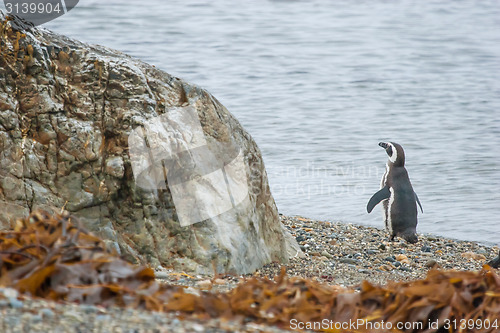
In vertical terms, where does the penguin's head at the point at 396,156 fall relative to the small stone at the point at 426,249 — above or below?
above

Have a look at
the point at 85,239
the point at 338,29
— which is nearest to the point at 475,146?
the point at 85,239

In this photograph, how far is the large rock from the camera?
4.37m

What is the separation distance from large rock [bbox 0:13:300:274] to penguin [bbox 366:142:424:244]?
3236mm

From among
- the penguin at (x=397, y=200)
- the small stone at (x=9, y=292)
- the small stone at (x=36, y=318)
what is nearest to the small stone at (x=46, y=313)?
the small stone at (x=36, y=318)

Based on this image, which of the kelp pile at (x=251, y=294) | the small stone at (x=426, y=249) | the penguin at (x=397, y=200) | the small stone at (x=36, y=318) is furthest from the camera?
the penguin at (x=397, y=200)

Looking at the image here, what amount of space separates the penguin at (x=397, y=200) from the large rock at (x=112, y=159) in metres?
3.24

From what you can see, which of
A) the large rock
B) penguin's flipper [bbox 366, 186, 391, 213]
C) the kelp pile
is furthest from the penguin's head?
the kelp pile

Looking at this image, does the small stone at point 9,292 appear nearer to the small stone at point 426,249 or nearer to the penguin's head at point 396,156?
the small stone at point 426,249

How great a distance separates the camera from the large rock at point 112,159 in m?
4.37

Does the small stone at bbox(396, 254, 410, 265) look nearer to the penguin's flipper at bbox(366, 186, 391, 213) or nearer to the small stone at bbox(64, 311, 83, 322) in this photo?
the penguin's flipper at bbox(366, 186, 391, 213)

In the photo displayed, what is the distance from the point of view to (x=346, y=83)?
58.6 ft

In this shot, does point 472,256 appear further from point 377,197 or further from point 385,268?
point 377,197

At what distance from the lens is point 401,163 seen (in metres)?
8.74

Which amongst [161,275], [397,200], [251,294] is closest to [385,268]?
[397,200]
